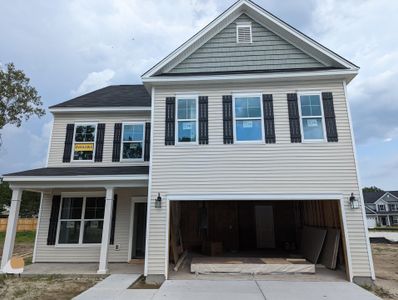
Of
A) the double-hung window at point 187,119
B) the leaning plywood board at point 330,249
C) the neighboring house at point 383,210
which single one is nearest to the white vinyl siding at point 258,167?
the double-hung window at point 187,119

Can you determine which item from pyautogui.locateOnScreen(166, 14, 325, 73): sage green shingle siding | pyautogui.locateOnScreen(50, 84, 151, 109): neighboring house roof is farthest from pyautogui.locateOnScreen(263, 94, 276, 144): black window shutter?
pyautogui.locateOnScreen(50, 84, 151, 109): neighboring house roof

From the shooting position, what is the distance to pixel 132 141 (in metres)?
10.2

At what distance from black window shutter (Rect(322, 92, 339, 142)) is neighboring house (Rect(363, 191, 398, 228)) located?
52.3 m

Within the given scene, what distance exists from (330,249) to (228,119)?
Answer: 17.0 feet

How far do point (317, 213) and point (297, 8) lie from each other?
7.90 metres

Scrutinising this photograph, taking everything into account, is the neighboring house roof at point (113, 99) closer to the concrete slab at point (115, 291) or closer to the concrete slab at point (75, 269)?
the concrete slab at point (75, 269)

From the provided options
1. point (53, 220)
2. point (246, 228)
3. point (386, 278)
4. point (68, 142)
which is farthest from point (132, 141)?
point (386, 278)

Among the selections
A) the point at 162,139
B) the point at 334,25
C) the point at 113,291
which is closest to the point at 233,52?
the point at 162,139

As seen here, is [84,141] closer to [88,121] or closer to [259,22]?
[88,121]

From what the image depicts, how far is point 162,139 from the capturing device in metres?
7.98

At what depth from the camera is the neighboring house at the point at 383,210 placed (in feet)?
163

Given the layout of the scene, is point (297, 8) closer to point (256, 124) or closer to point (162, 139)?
point (256, 124)

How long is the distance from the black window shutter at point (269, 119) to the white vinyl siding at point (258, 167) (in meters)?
0.14

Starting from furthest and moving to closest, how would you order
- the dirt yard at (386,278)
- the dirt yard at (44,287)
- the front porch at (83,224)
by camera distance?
the front porch at (83,224) → the dirt yard at (386,278) → the dirt yard at (44,287)
